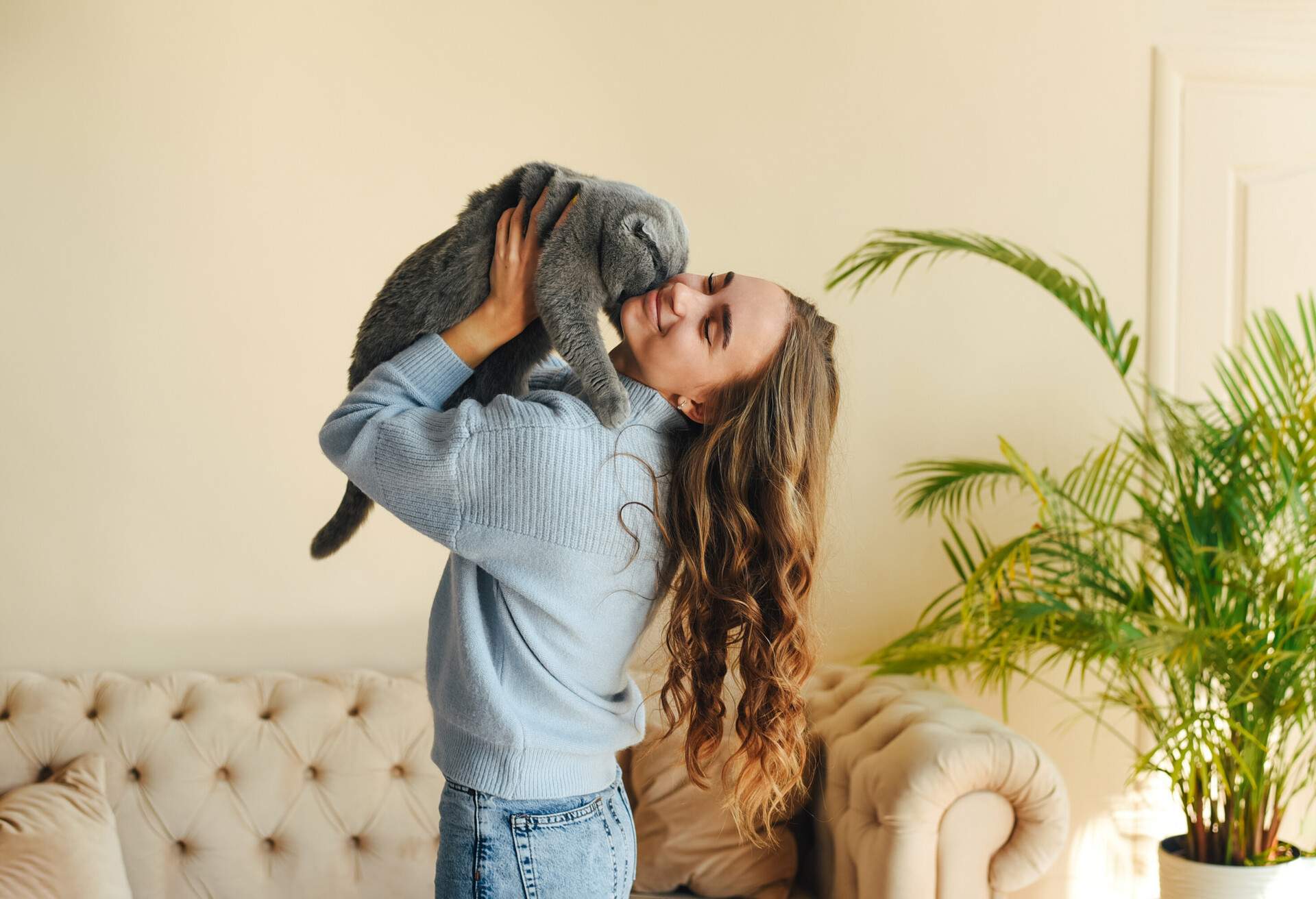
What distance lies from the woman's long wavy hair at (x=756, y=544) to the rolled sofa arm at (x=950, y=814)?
1.96ft

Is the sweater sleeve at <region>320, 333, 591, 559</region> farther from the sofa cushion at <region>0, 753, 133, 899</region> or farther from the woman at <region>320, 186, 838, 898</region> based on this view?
the sofa cushion at <region>0, 753, 133, 899</region>

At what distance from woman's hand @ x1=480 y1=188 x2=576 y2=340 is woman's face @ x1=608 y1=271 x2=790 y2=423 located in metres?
0.12

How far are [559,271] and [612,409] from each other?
180 millimetres

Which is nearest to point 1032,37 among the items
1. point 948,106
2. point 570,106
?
point 948,106

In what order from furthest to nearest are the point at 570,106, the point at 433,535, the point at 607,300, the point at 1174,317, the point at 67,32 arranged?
the point at 1174,317, the point at 570,106, the point at 67,32, the point at 607,300, the point at 433,535

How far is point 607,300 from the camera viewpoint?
120 centimetres

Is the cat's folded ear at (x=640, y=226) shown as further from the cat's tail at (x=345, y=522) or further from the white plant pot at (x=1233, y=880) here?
the white plant pot at (x=1233, y=880)

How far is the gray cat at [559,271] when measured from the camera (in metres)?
1.12

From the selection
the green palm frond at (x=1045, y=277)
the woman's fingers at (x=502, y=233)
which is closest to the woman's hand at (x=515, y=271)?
the woman's fingers at (x=502, y=233)

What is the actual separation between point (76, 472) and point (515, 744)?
5.51 feet

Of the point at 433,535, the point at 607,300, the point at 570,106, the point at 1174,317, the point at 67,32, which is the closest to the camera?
the point at 433,535

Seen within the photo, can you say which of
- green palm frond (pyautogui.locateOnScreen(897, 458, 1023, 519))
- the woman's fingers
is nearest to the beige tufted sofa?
green palm frond (pyautogui.locateOnScreen(897, 458, 1023, 519))

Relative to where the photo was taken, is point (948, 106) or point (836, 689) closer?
point (836, 689)

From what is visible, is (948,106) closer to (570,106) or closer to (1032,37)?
(1032,37)
